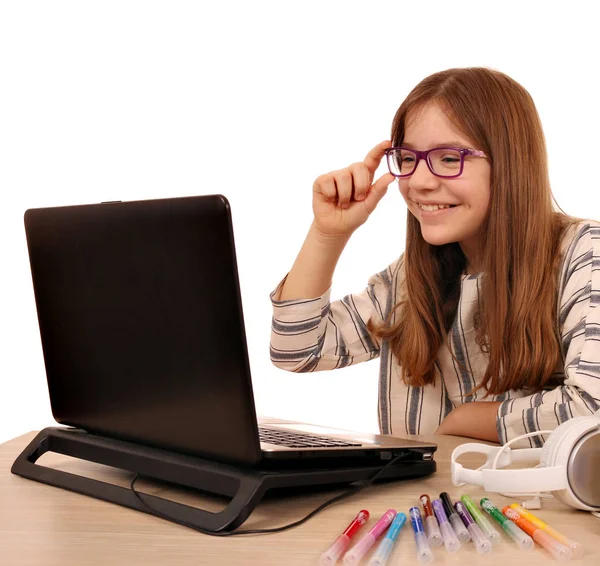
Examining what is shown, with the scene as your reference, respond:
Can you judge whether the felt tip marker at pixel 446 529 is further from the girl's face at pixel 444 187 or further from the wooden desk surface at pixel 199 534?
the girl's face at pixel 444 187

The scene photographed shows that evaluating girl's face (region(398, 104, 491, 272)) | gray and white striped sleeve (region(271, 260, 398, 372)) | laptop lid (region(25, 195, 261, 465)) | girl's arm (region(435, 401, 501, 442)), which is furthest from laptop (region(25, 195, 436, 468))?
girl's face (region(398, 104, 491, 272))

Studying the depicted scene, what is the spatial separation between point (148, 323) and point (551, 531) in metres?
0.47

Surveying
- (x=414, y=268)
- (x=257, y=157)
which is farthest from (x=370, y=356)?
(x=257, y=157)

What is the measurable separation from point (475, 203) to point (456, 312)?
0.74 ft

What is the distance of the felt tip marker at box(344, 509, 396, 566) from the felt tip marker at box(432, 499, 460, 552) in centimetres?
5

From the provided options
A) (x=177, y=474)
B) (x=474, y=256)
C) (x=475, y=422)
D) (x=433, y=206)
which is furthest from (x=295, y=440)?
(x=474, y=256)

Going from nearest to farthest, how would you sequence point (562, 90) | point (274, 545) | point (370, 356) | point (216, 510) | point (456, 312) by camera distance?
point (274, 545)
point (216, 510)
point (456, 312)
point (370, 356)
point (562, 90)

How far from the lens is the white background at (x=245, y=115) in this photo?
320 cm

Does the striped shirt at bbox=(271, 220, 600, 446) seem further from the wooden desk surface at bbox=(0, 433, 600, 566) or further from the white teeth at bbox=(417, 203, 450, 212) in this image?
the wooden desk surface at bbox=(0, 433, 600, 566)

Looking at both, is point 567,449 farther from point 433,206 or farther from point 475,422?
point 433,206

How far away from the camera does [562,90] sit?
3.15 meters

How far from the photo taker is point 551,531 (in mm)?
772

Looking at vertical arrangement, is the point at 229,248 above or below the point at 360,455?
above

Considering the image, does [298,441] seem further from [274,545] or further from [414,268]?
[414,268]
